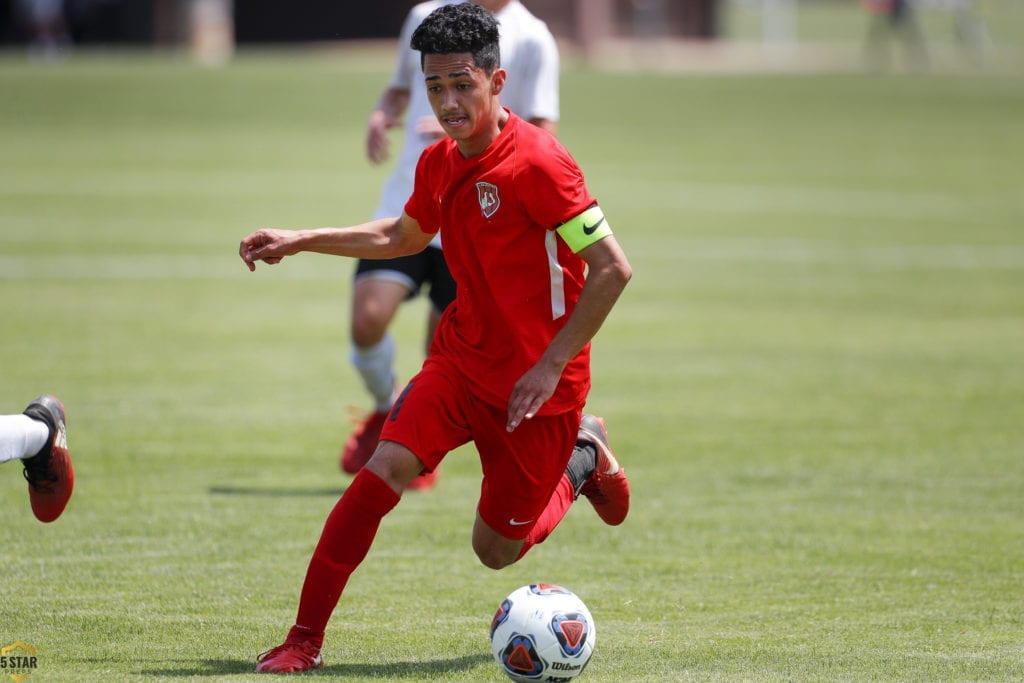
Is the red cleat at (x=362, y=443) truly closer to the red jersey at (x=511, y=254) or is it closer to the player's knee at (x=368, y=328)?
the player's knee at (x=368, y=328)

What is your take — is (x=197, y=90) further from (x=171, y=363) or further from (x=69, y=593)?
(x=69, y=593)

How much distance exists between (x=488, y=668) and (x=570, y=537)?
1994mm

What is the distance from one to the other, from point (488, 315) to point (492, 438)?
1.42ft

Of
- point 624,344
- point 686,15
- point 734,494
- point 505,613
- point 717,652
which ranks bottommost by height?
point 686,15

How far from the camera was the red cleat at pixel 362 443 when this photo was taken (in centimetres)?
800

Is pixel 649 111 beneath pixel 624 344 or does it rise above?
beneath

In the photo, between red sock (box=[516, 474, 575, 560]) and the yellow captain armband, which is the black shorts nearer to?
red sock (box=[516, 474, 575, 560])

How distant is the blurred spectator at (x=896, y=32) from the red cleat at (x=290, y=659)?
142ft

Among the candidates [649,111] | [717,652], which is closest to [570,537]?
[717,652]

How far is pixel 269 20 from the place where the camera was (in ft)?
151

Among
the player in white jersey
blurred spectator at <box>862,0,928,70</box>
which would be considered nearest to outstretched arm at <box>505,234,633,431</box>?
the player in white jersey

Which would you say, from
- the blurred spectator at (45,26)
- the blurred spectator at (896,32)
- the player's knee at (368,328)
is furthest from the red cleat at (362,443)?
the blurred spectator at (896,32)

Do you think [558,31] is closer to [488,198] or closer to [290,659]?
[488,198]

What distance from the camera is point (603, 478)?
590 cm
